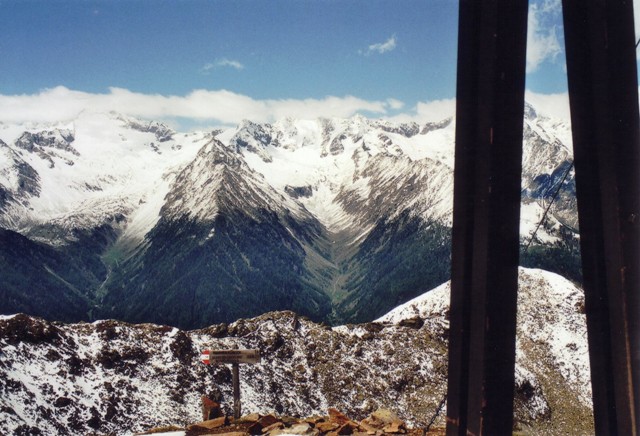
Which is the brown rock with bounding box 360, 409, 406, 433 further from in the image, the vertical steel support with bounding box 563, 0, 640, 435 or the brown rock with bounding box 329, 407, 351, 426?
the vertical steel support with bounding box 563, 0, 640, 435

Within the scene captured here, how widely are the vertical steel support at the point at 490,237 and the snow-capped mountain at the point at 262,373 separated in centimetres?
5054

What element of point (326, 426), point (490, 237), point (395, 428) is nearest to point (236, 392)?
point (326, 426)

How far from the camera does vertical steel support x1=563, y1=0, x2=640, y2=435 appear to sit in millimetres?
4512

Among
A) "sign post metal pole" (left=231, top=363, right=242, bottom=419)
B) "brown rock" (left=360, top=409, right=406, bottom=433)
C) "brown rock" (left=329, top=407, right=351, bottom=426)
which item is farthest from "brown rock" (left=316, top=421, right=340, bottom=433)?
"sign post metal pole" (left=231, top=363, right=242, bottom=419)

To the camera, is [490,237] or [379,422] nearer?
[490,237]

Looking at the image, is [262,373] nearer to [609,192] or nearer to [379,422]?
[379,422]

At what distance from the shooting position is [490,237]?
417 cm

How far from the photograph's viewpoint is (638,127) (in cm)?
459

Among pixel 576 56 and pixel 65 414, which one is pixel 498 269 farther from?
pixel 65 414

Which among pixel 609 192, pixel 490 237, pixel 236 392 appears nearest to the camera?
pixel 490 237

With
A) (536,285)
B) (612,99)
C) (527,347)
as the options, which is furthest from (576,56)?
(536,285)

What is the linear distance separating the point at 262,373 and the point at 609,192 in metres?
67.6

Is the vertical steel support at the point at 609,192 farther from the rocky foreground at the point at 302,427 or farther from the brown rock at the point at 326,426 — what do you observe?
the brown rock at the point at 326,426

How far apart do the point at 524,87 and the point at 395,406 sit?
2631 inches
